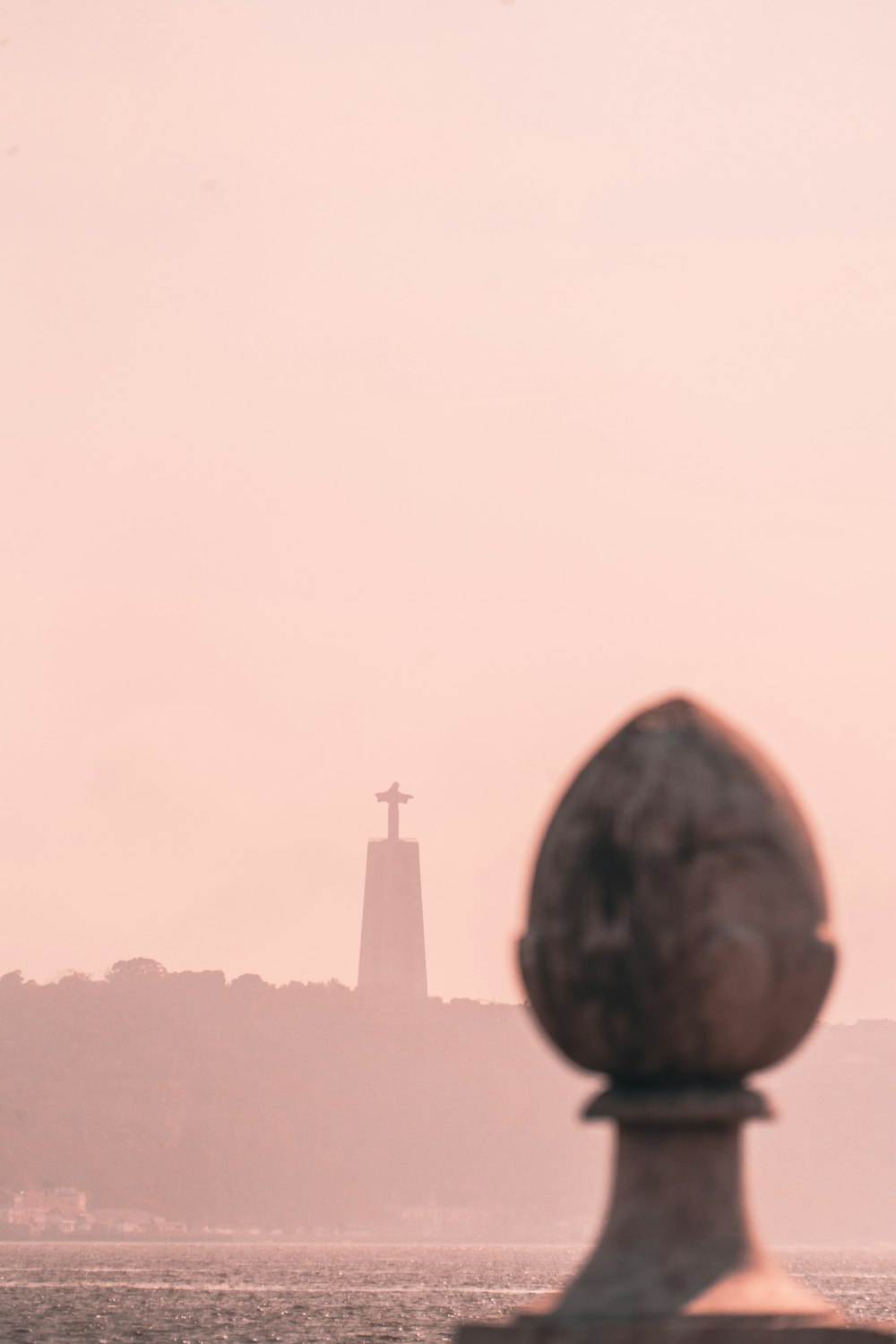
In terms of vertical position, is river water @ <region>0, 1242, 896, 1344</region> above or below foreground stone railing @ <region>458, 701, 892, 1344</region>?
below

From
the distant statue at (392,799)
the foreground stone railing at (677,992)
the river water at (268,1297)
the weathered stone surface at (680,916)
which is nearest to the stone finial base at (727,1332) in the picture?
the foreground stone railing at (677,992)

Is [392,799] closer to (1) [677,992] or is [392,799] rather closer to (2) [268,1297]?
(2) [268,1297]

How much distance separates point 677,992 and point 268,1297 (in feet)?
349

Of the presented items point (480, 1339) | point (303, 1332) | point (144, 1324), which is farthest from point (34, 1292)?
point (480, 1339)

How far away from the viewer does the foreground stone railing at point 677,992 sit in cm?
695

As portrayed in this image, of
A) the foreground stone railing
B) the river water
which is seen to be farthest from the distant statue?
the foreground stone railing

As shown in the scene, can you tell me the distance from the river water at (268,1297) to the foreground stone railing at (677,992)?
66.0 metres

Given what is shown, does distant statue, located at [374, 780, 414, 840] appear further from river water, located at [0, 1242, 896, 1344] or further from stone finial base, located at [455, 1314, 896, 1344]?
stone finial base, located at [455, 1314, 896, 1344]

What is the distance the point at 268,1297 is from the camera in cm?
10881

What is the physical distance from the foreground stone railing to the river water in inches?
2597

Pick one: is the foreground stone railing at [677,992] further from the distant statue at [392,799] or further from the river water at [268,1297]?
the distant statue at [392,799]

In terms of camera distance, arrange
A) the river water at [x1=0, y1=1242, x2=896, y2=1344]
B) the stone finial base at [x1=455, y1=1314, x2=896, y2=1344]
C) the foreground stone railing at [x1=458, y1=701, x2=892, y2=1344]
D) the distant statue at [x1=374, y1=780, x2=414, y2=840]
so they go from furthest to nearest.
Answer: the distant statue at [x1=374, y1=780, x2=414, y2=840]
the river water at [x1=0, y1=1242, x2=896, y2=1344]
the foreground stone railing at [x1=458, y1=701, x2=892, y2=1344]
the stone finial base at [x1=455, y1=1314, x2=896, y2=1344]

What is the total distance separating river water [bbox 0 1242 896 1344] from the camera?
7700cm

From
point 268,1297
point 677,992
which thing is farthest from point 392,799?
point 677,992
